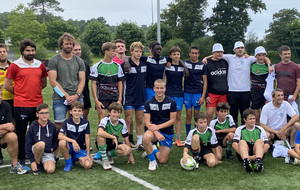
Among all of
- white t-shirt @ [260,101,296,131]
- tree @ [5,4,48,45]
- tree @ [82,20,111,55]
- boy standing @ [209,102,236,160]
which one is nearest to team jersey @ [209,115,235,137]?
boy standing @ [209,102,236,160]

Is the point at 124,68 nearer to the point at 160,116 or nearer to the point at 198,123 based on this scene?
the point at 160,116

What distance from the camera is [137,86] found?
6.17m

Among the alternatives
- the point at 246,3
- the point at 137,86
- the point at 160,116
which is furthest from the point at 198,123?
the point at 246,3

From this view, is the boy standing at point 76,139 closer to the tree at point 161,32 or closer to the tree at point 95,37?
the tree at point 161,32

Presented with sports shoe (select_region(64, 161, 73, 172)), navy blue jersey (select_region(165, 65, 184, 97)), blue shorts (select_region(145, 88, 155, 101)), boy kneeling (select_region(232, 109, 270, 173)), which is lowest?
sports shoe (select_region(64, 161, 73, 172))

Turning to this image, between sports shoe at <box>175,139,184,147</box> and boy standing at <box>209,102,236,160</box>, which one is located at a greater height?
boy standing at <box>209,102,236,160</box>

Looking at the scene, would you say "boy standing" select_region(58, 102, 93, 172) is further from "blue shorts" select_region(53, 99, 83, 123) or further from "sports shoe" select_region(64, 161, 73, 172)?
"blue shorts" select_region(53, 99, 83, 123)

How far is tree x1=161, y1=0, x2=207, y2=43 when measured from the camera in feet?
185

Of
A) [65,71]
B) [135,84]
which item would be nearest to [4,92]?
[65,71]

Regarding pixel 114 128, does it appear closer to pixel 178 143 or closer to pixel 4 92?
pixel 178 143

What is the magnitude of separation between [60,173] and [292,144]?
13.5ft

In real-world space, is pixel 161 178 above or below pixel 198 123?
below

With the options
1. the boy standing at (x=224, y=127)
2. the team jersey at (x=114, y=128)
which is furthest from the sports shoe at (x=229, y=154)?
the team jersey at (x=114, y=128)

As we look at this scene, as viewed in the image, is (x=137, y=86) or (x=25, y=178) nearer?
(x=25, y=178)
